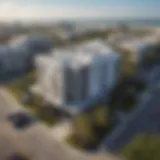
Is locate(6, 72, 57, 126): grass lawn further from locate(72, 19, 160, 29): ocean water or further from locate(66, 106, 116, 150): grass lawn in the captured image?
locate(72, 19, 160, 29): ocean water

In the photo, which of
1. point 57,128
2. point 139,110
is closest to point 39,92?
point 57,128

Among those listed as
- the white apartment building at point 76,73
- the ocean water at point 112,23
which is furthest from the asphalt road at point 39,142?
the ocean water at point 112,23

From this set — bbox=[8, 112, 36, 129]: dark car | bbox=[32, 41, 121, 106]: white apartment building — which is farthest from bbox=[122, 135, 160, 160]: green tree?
bbox=[8, 112, 36, 129]: dark car

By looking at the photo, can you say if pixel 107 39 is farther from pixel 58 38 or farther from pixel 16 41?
pixel 16 41

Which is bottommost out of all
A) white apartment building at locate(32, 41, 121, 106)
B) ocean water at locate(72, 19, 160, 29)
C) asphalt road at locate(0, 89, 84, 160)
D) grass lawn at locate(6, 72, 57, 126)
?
asphalt road at locate(0, 89, 84, 160)

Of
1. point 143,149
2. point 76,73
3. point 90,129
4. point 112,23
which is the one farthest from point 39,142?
point 112,23

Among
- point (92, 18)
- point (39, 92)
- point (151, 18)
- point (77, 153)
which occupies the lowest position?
point (77, 153)
